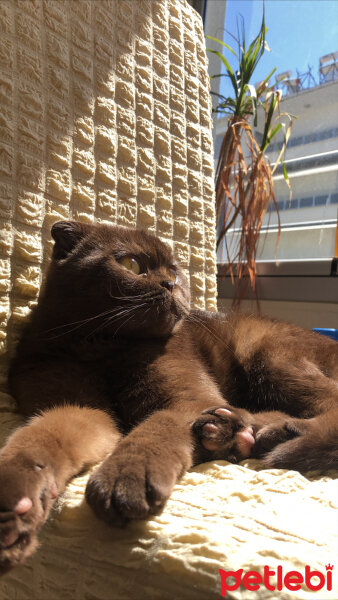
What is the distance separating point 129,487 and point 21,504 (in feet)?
0.40

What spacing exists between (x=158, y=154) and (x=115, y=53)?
32 cm

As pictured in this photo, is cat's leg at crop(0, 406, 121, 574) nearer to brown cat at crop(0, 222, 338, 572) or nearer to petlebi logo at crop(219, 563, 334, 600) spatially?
brown cat at crop(0, 222, 338, 572)

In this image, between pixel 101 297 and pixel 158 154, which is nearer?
pixel 101 297

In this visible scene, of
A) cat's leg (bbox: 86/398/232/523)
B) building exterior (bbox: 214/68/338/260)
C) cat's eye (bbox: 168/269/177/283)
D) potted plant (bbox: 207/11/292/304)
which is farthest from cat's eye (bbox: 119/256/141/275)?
building exterior (bbox: 214/68/338/260)

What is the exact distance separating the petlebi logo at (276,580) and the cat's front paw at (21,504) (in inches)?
8.2

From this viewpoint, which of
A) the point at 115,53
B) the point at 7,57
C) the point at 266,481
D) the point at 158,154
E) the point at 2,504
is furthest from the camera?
the point at 158,154

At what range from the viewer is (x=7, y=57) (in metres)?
1.06

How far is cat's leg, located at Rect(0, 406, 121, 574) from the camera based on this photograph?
474mm

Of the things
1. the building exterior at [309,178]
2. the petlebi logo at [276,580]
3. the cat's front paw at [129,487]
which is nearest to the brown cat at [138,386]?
the cat's front paw at [129,487]

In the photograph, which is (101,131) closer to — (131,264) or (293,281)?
(131,264)

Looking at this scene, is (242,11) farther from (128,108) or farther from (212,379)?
(212,379)

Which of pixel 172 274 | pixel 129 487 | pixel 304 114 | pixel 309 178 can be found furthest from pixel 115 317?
pixel 304 114

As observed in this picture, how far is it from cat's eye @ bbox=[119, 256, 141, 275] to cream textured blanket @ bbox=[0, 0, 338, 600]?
0.28 meters

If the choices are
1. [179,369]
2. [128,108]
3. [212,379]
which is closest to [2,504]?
[179,369]
